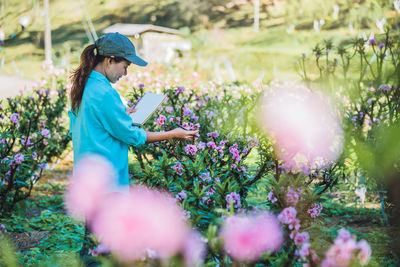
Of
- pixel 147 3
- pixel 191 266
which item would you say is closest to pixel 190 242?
pixel 191 266

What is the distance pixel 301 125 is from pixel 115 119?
3058 mm

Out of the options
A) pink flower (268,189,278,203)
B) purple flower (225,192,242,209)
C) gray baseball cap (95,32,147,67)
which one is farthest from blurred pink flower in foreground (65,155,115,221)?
pink flower (268,189,278,203)

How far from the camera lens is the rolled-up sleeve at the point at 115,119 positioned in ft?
7.32

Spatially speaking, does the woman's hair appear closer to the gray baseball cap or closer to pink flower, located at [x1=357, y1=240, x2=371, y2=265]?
the gray baseball cap

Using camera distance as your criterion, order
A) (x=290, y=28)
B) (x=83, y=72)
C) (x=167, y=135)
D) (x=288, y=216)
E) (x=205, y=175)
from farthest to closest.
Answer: (x=290, y=28) < (x=205, y=175) < (x=167, y=135) < (x=83, y=72) < (x=288, y=216)

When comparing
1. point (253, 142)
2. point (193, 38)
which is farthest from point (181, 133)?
point (193, 38)

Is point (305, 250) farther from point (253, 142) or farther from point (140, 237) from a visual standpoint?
point (253, 142)

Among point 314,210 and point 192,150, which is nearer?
point 314,210

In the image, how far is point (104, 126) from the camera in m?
2.27

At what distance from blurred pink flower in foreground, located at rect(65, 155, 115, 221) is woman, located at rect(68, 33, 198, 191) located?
4 cm

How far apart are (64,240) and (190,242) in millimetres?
2548

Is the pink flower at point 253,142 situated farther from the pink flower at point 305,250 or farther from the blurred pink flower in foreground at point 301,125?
the pink flower at point 305,250

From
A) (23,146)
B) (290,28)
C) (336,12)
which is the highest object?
(23,146)

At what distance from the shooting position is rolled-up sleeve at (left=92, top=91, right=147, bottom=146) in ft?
7.32
